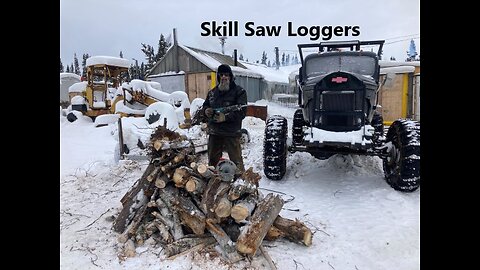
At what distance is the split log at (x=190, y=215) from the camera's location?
8.53ft

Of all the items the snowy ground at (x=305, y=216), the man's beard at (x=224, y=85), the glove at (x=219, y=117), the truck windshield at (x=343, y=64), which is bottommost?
the snowy ground at (x=305, y=216)

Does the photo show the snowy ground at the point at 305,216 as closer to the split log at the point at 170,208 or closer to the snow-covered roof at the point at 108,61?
the split log at the point at 170,208

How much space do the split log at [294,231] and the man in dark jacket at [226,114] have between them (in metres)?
1.18

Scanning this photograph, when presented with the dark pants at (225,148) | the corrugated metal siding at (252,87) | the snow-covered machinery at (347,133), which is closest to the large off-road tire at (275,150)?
the snow-covered machinery at (347,133)

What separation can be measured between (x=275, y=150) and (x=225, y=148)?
763mm

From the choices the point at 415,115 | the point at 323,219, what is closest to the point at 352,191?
the point at 323,219

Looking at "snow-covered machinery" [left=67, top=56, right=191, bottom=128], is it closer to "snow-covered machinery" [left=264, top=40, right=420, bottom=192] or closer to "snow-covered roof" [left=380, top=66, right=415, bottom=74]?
"snow-covered machinery" [left=264, top=40, right=420, bottom=192]

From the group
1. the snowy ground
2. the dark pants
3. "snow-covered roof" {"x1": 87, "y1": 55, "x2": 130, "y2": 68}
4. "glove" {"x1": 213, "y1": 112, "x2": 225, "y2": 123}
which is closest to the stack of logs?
the snowy ground

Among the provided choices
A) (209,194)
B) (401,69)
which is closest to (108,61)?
(209,194)

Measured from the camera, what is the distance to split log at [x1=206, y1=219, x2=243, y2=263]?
238cm

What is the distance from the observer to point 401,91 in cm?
1202

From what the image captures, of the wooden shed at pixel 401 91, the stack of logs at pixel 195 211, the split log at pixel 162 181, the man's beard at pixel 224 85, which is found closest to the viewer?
the stack of logs at pixel 195 211
